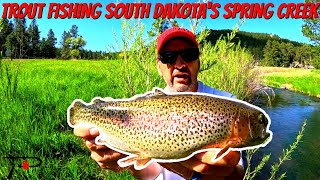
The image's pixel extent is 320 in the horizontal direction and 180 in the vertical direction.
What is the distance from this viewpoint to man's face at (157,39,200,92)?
1.90 m

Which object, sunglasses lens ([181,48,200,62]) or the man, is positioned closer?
the man

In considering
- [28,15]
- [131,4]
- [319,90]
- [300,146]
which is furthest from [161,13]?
[319,90]

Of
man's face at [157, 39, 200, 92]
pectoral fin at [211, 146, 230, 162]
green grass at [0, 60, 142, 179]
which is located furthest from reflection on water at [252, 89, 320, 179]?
pectoral fin at [211, 146, 230, 162]

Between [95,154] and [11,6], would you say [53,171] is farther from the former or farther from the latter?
[95,154]

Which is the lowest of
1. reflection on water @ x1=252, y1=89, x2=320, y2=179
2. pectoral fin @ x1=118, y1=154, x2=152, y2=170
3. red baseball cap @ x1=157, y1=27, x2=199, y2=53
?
reflection on water @ x1=252, y1=89, x2=320, y2=179

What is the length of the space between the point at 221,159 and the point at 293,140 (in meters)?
11.2

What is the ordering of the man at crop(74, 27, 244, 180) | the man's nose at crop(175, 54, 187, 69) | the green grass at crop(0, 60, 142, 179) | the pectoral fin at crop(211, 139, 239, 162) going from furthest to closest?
the green grass at crop(0, 60, 142, 179), the man's nose at crop(175, 54, 187, 69), the man at crop(74, 27, 244, 180), the pectoral fin at crop(211, 139, 239, 162)

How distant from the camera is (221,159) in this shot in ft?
4.41

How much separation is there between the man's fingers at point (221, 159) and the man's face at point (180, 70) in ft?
2.04

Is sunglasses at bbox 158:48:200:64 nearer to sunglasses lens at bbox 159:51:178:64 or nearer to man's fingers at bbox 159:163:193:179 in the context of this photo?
sunglasses lens at bbox 159:51:178:64

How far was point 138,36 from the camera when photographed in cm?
418

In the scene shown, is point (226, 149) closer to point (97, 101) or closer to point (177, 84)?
point (97, 101)

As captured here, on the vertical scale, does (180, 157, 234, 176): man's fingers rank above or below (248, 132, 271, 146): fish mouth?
below

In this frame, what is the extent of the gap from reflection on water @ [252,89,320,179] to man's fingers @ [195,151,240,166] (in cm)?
711
